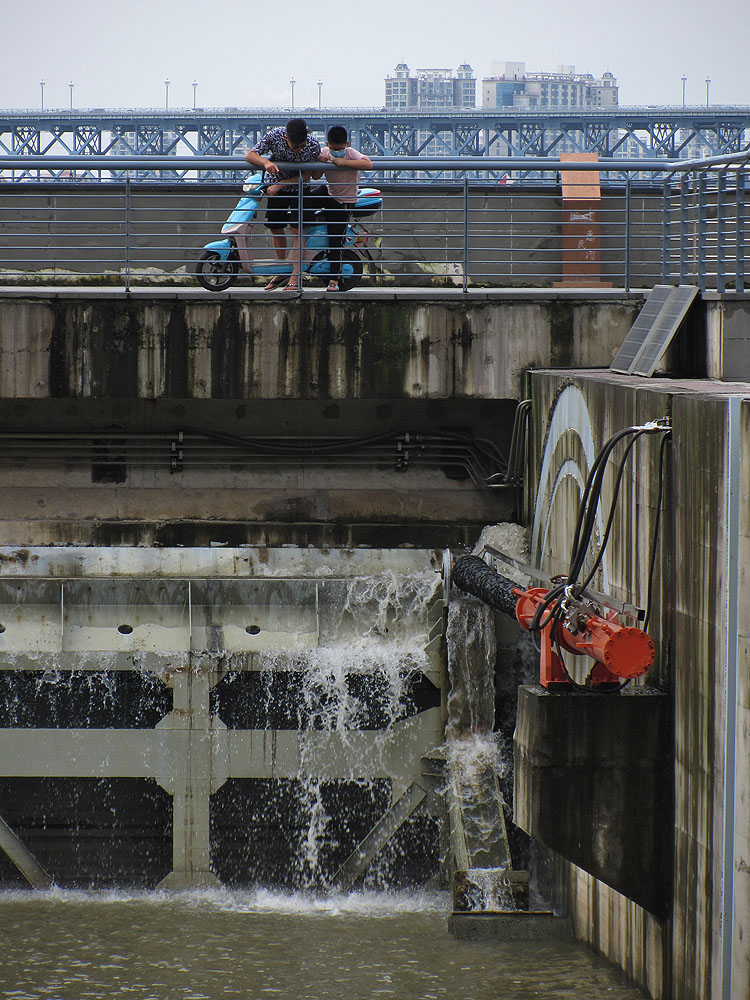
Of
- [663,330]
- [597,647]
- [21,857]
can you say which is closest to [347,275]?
[663,330]

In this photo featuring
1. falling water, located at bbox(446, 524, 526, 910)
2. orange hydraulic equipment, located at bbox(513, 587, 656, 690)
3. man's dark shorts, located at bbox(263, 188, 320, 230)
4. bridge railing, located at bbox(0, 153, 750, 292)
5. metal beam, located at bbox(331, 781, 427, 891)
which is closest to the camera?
orange hydraulic equipment, located at bbox(513, 587, 656, 690)

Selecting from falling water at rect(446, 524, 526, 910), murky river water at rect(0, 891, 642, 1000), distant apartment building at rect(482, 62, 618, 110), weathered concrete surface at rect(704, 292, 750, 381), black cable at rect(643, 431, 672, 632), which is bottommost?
murky river water at rect(0, 891, 642, 1000)

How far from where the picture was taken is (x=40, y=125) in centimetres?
6253

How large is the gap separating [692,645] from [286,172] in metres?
7.91

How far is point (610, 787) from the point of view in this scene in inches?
306

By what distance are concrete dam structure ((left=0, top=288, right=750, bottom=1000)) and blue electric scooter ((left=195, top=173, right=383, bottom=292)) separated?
604 millimetres

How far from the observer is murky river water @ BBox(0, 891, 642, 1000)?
9445 mm

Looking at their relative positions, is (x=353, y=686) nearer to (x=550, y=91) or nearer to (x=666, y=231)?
(x=666, y=231)

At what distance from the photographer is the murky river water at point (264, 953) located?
9445 mm

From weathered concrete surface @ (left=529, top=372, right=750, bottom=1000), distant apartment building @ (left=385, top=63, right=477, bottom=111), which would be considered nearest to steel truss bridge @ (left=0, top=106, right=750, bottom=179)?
distant apartment building @ (left=385, top=63, right=477, bottom=111)

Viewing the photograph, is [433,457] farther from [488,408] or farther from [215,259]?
[215,259]

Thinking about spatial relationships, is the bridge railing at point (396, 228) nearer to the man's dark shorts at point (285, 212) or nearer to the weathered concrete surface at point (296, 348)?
the man's dark shorts at point (285, 212)

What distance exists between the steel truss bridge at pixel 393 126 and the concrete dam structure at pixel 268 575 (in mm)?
50537

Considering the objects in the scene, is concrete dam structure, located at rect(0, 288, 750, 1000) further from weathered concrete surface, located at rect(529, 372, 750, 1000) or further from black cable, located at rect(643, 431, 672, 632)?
black cable, located at rect(643, 431, 672, 632)
